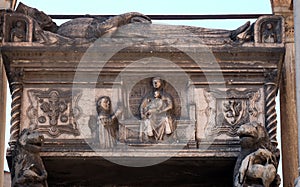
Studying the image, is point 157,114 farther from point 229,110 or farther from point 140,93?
point 229,110

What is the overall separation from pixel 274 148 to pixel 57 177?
8.79 ft

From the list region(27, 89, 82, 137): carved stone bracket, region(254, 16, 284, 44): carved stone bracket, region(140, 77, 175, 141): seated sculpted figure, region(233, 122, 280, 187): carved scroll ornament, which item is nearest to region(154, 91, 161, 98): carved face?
region(140, 77, 175, 141): seated sculpted figure

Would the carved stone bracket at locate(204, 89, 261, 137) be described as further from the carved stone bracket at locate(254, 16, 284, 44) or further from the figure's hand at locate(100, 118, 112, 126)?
the figure's hand at locate(100, 118, 112, 126)

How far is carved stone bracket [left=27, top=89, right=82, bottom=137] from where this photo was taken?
697 inches

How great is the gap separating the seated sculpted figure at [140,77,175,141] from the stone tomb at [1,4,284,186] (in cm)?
1

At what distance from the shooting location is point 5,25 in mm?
18016

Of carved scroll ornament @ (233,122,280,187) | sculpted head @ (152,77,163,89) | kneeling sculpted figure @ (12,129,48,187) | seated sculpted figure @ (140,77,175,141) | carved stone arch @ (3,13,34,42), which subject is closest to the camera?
carved scroll ornament @ (233,122,280,187)

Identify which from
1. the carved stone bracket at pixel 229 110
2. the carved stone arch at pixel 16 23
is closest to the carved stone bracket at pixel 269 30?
the carved stone bracket at pixel 229 110

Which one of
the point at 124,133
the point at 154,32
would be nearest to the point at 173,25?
the point at 154,32

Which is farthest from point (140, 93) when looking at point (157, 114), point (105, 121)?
point (105, 121)

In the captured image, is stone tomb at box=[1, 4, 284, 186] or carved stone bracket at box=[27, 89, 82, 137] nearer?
stone tomb at box=[1, 4, 284, 186]

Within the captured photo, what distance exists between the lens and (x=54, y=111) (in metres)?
17.8

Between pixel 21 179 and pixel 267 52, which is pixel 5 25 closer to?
pixel 21 179

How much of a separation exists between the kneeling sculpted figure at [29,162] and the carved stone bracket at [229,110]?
1.98 meters
